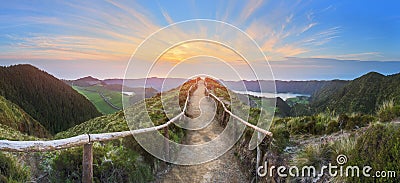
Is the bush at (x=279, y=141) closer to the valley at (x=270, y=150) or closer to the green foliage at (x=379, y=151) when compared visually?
the valley at (x=270, y=150)

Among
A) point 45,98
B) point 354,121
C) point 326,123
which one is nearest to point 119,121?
point 326,123

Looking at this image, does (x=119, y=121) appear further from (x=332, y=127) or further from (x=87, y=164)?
(x=332, y=127)

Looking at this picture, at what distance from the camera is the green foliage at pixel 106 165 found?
5.09 meters

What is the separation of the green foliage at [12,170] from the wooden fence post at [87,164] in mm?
868

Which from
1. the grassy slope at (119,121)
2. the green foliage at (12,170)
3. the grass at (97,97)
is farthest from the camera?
the grass at (97,97)

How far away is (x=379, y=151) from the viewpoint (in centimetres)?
348

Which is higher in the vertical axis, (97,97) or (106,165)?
(97,97)

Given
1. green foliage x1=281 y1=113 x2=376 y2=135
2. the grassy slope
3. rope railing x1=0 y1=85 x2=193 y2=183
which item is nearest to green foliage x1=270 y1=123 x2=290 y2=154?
green foliage x1=281 y1=113 x2=376 y2=135

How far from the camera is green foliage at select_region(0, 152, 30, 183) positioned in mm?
4109

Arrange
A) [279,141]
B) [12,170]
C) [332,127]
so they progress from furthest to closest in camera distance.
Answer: [332,127] < [279,141] < [12,170]

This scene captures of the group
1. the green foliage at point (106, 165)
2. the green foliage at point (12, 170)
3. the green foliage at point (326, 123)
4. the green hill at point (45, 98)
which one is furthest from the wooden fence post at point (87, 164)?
the green hill at point (45, 98)

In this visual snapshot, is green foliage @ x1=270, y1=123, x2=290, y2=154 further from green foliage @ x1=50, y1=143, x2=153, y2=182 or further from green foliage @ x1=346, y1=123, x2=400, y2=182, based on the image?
green foliage @ x1=50, y1=143, x2=153, y2=182

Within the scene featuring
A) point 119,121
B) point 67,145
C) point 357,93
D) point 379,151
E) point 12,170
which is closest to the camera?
point 379,151

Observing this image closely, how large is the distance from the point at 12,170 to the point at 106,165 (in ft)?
5.98
